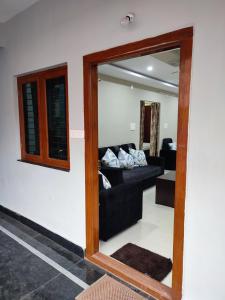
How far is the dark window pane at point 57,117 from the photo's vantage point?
2.51 metres

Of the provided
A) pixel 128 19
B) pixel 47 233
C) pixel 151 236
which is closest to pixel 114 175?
pixel 151 236

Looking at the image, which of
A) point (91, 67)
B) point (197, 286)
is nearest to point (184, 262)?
point (197, 286)

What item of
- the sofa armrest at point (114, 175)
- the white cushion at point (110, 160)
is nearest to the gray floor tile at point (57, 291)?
the sofa armrest at point (114, 175)

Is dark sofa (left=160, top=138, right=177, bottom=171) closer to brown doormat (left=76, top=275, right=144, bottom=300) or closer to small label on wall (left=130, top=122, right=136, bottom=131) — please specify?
small label on wall (left=130, top=122, right=136, bottom=131)

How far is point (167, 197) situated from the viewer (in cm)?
389

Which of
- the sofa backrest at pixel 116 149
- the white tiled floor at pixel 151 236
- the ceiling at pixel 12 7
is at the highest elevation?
the ceiling at pixel 12 7

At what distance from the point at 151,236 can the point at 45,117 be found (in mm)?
2008

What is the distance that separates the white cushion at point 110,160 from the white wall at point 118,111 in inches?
17.2

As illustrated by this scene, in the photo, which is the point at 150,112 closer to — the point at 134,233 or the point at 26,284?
the point at 134,233

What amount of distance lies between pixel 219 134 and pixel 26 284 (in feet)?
6.74

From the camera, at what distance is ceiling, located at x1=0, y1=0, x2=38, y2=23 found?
98.3 inches

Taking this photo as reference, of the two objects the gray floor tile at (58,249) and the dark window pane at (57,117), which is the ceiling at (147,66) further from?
the gray floor tile at (58,249)

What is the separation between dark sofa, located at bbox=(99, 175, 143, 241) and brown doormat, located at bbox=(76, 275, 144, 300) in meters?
0.74

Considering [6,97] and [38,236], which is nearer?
[38,236]
